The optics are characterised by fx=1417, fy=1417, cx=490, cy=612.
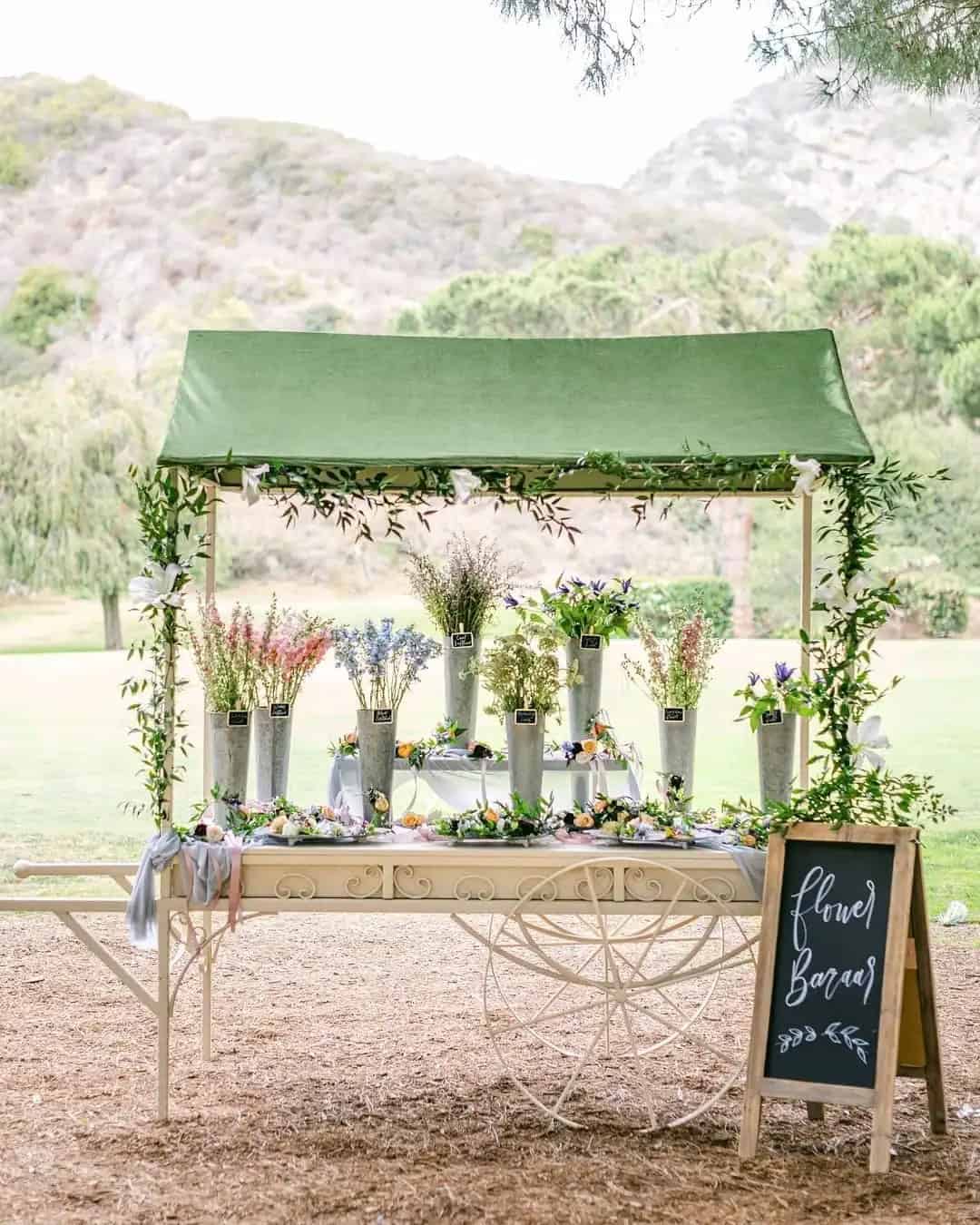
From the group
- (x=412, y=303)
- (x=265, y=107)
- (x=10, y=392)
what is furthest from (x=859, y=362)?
(x=265, y=107)

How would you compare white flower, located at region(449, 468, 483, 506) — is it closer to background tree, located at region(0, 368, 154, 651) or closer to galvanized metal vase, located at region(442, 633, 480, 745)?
galvanized metal vase, located at region(442, 633, 480, 745)

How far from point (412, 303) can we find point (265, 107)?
152 inches

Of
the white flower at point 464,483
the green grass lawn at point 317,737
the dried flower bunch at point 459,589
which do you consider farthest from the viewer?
the green grass lawn at point 317,737

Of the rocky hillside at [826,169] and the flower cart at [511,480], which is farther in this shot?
the rocky hillside at [826,169]

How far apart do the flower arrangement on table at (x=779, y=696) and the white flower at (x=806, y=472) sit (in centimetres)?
43

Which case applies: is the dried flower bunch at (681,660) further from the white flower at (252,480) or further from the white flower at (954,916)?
the white flower at (954,916)

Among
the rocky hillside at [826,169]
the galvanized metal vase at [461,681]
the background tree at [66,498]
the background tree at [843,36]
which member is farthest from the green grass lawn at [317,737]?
the galvanized metal vase at [461,681]

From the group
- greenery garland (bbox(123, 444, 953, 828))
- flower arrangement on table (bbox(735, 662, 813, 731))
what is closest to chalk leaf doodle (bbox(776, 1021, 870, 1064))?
greenery garland (bbox(123, 444, 953, 828))

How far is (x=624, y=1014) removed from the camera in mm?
3598

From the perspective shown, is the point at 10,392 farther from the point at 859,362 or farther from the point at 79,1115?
the point at 79,1115

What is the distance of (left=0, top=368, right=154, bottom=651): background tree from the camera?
998 cm

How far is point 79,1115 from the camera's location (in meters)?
3.66

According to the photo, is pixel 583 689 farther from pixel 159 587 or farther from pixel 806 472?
pixel 159 587

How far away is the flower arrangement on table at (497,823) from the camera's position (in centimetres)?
333
